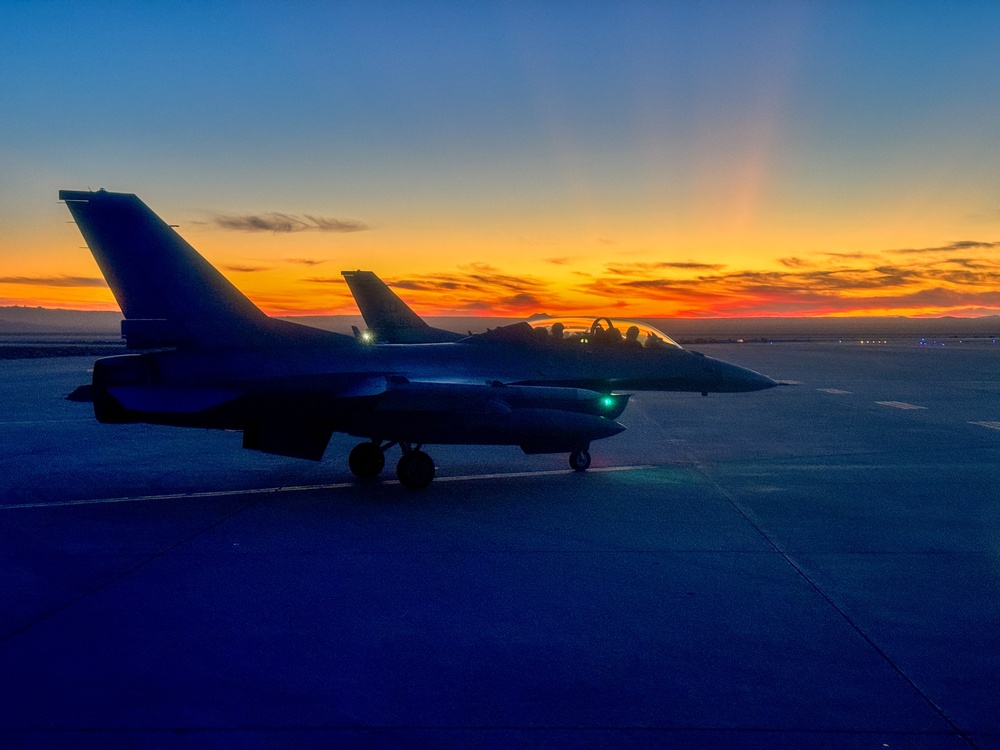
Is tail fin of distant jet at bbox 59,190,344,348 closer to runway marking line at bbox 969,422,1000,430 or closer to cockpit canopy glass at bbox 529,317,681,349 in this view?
cockpit canopy glass at bbox 529,317,681,349

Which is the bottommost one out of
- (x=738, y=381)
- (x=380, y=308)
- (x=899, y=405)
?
(x=899, y=405)

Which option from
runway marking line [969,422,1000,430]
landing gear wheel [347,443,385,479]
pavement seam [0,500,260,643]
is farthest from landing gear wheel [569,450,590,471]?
runway marking line [969,422,1000,430]

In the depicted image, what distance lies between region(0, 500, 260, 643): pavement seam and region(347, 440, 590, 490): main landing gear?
7.56ft

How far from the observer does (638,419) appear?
20.1 m

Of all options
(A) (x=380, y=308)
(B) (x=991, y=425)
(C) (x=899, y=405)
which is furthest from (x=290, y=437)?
(A) (x=380, y=308)

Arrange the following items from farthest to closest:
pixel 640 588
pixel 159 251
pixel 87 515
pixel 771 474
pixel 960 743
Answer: pixel 771 474
pixel 159 251
pixel 87 515
pixel 640 588
pixel 960 743

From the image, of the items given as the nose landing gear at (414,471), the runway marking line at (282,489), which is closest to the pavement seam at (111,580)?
the runway marking line at (282,489)

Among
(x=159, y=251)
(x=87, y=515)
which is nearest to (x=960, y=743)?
(x=87, y=515)

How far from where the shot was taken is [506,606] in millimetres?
6191

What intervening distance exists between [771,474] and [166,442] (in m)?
11.8

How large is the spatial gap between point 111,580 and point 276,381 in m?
4.41

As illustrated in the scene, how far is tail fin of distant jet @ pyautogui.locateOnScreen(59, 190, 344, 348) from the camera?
10188 mm

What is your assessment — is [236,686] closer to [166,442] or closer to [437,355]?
[437,355]

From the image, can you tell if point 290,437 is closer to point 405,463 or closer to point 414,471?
point 405,463
